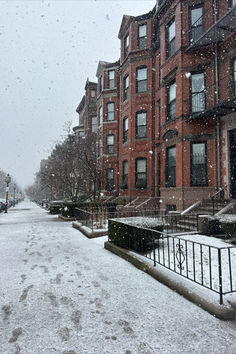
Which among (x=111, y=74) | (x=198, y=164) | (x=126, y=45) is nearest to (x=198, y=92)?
(x=198, y=164)

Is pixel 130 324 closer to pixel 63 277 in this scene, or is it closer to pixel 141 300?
pixel 141 300

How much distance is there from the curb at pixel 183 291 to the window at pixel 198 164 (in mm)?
7506

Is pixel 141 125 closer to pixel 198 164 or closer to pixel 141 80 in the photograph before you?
pixel 141 80

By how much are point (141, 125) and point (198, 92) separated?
22.3 ft

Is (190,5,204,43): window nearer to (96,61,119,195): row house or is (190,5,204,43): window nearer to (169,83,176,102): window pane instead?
(169,83,176,102): window pane

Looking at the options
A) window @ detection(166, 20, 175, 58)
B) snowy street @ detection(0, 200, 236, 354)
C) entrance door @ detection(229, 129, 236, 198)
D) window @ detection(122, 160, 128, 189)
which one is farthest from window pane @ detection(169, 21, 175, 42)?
snowy street @ detection(0, 200, 236, 354)

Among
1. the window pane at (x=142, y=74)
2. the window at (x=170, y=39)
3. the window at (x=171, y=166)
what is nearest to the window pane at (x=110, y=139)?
the window pane at (x=142, y=74)

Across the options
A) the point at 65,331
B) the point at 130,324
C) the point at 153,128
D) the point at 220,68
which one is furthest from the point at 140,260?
the point at 153,128

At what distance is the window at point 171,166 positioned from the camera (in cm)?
1408

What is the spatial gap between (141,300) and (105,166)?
19324 millimetres

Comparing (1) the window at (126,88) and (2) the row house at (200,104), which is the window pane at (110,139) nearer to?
(1) the window at (126,88)

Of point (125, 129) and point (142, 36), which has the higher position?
point (142, 36)

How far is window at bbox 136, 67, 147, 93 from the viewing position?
63.6 ft

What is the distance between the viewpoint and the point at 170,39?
49.5 feet
